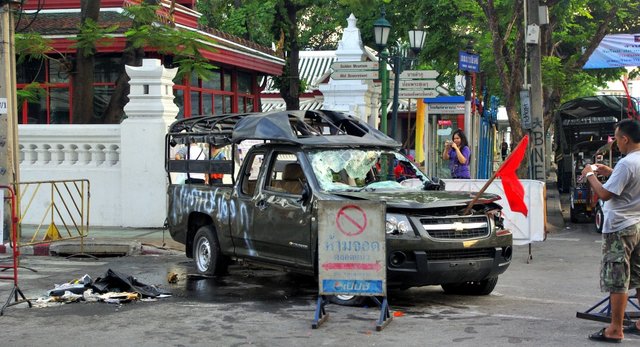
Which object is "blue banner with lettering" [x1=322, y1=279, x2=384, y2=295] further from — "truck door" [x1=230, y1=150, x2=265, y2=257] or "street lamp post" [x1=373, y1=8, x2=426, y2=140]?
"street lamp post" [x1=373, y1=8, x2=426, y2=140]

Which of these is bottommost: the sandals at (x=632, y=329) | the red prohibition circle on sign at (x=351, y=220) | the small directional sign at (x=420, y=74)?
the sandals at (x=632, y=329)

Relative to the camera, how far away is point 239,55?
23.5 meters

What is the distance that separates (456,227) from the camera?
9.04 meters

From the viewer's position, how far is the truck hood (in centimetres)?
887

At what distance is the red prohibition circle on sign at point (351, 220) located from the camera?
8.16 meters

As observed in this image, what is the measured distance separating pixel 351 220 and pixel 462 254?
151cm

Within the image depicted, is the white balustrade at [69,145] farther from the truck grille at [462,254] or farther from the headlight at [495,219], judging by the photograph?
the truck grille at [462,254]

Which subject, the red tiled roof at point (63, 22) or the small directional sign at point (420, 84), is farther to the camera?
the red tiled roof at point (63, 22)

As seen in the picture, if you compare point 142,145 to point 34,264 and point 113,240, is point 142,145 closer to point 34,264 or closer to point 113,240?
point 113,240

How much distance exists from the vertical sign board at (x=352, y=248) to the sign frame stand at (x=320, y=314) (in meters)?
0.10

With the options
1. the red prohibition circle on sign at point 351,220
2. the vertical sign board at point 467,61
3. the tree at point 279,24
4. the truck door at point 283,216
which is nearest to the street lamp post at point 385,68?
the vertical sign board at point 467,61

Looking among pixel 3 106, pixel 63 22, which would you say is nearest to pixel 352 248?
pixel 3 106

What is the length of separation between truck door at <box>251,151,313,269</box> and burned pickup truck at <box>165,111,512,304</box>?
0.01 m

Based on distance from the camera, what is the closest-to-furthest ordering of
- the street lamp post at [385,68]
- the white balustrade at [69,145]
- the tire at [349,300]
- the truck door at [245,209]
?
the tire at [349,300] → the truck door at [245,209] → the street lamp post at [385,68] → the white balustrade at [69,145]
